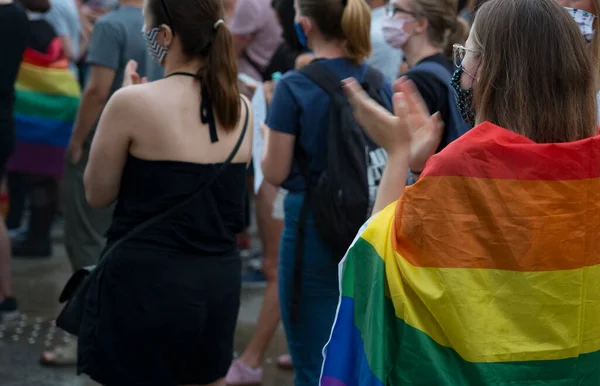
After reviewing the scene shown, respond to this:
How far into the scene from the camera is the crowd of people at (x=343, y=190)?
2037mm

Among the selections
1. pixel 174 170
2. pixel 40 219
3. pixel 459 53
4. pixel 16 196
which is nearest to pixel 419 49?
pixel 174 170

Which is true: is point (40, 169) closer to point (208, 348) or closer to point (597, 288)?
point (208, 348)

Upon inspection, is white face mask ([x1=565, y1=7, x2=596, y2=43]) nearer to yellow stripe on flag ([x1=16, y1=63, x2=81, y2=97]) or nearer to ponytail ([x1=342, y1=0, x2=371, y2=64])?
ponytail ([x1=342, y1=0, x2=371, y2=64])

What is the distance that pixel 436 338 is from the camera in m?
2.07

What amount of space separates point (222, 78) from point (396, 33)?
102cm

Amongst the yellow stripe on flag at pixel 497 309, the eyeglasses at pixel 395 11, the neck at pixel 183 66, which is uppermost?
the eyeglasses at pixel 395 11

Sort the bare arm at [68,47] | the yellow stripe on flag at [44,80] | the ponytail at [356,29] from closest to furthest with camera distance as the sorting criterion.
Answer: the ponytail at [356,29]
the yellow stripe on flag at [44,80]
the bare arm at [68,47]

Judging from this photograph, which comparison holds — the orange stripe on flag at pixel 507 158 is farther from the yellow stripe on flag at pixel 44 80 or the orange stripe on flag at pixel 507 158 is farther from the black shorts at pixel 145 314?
the yellow stripe on flag at pixel 44 80

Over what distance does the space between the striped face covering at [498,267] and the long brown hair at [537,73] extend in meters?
0.05

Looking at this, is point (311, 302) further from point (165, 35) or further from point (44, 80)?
point (44, 80)

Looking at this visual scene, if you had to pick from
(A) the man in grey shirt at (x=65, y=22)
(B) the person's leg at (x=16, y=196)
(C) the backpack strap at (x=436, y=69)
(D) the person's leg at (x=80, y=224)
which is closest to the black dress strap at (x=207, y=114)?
(C) the backpack strap at (x=436, y=69)

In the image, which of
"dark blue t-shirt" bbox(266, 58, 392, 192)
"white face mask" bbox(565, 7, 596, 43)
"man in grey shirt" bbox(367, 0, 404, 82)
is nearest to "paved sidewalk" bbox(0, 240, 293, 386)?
"man in grey shirt" bbox(367, 0, 404, 82)

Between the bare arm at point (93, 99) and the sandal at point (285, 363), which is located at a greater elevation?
the bare arm at point (93, 99)

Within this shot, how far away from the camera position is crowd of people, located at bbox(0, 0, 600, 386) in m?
2.04
